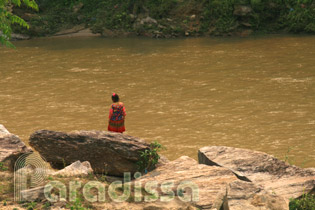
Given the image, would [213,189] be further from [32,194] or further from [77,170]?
[32,194]

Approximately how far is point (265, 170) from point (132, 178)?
241cm

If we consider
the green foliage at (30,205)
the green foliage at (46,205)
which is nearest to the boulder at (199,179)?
the green foliage at (46,205)

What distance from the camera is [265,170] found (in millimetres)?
8242

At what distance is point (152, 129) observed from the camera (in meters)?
12.7

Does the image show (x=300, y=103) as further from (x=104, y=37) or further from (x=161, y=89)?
(x=104, y=37)

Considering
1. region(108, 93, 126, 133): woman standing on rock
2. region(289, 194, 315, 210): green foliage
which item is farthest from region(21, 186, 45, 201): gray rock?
region(108, 93, 126, 133): woman standing on rock

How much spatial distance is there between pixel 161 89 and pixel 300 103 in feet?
16.4

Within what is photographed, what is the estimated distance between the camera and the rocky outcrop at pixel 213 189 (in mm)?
6461

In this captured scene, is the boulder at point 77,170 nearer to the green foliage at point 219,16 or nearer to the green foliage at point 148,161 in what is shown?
the green foliage at point 148,161

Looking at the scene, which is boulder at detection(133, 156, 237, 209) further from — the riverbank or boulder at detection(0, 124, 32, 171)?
boulder at detection(0, 124, 32, 171)

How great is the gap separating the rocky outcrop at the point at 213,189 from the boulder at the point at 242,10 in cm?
1899

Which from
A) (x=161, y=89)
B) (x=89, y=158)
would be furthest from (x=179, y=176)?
(x=161, y=89)

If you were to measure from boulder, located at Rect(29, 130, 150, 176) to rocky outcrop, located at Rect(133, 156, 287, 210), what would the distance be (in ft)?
1.85

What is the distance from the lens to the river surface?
12120mm
